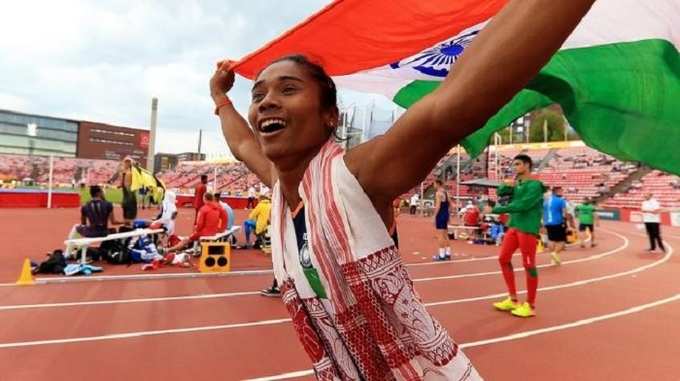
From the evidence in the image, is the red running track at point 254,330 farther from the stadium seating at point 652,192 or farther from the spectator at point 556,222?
the stadium seating at point 652,192

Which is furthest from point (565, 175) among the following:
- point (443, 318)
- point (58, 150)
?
point (58, 150)

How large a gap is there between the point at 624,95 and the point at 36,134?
84.5 m

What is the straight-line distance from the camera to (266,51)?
1.96m

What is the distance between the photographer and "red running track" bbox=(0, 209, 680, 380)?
11.8ft

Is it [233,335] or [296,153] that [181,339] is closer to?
[233,335]

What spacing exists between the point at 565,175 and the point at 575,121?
126ft

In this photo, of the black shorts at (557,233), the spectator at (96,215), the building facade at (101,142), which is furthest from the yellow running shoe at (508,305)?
the building facade at (101,142)

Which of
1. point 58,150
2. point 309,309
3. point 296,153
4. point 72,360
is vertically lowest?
point 72,360

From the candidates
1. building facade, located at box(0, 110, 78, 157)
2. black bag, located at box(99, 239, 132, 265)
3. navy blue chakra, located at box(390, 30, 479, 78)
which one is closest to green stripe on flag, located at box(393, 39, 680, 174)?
navy blue chakra, located at box(390, 30, 479, 78)

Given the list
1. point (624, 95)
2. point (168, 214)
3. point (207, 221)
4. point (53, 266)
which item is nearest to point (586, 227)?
point (207, 221)

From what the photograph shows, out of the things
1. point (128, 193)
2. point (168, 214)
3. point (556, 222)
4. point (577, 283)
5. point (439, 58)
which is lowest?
point (577, 283)

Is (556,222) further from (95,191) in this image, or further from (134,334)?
(95,191)

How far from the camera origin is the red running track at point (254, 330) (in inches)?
142

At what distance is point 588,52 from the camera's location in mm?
2152
